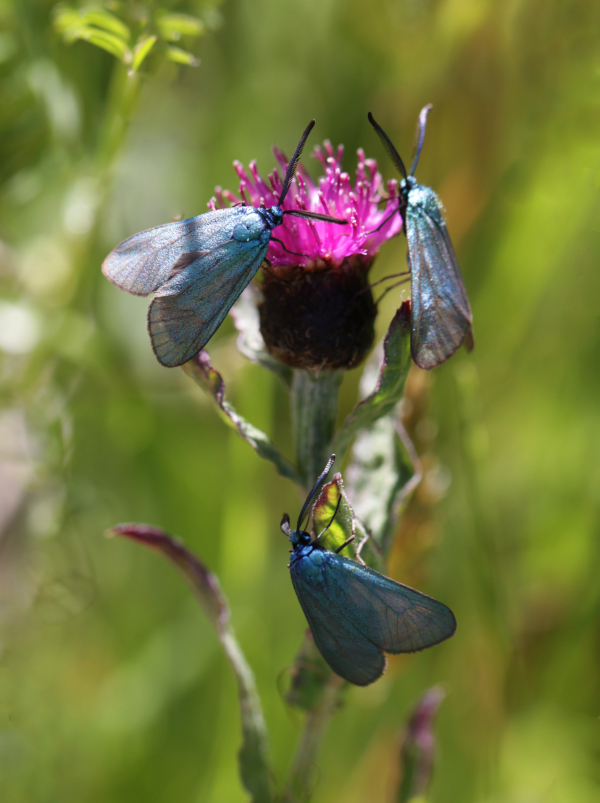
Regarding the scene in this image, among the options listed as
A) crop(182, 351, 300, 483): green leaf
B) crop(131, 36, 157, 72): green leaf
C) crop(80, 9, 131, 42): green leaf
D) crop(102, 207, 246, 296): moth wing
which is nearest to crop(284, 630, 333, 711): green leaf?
crop(182, 351, 300, 483): green leaf


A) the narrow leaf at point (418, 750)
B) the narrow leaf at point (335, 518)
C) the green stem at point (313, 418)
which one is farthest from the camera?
the narrow leaf at point (418, 750)

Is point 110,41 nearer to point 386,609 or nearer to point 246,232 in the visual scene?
point 246,232

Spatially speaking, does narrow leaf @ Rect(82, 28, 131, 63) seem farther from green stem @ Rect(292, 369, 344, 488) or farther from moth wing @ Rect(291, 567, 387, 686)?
moth wing @ Rect(291, 567, 387, 686)

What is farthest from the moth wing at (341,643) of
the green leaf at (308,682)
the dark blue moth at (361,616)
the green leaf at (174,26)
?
the green leaf at (174,26)

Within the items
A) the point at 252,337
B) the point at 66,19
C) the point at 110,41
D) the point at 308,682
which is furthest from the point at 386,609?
the point at 66,19

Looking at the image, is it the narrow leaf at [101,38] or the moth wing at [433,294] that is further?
the narrow leaf at [101,38]

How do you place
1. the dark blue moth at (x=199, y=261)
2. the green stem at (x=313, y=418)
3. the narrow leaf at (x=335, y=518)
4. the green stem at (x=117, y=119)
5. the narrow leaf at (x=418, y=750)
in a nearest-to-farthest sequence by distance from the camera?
the narrow leaf at (x=335, y=518) < the dark blue moth at (x=199, y=261) < the green stem at (x=313, y=418) < the narrow leaf at (x=418, y=750) < the green stem at (x=117, y=119)

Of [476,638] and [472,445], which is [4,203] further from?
[476,638]

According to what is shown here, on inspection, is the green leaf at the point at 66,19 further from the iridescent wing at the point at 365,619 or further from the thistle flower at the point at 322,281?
the iridescent wing at the point at 365,619
